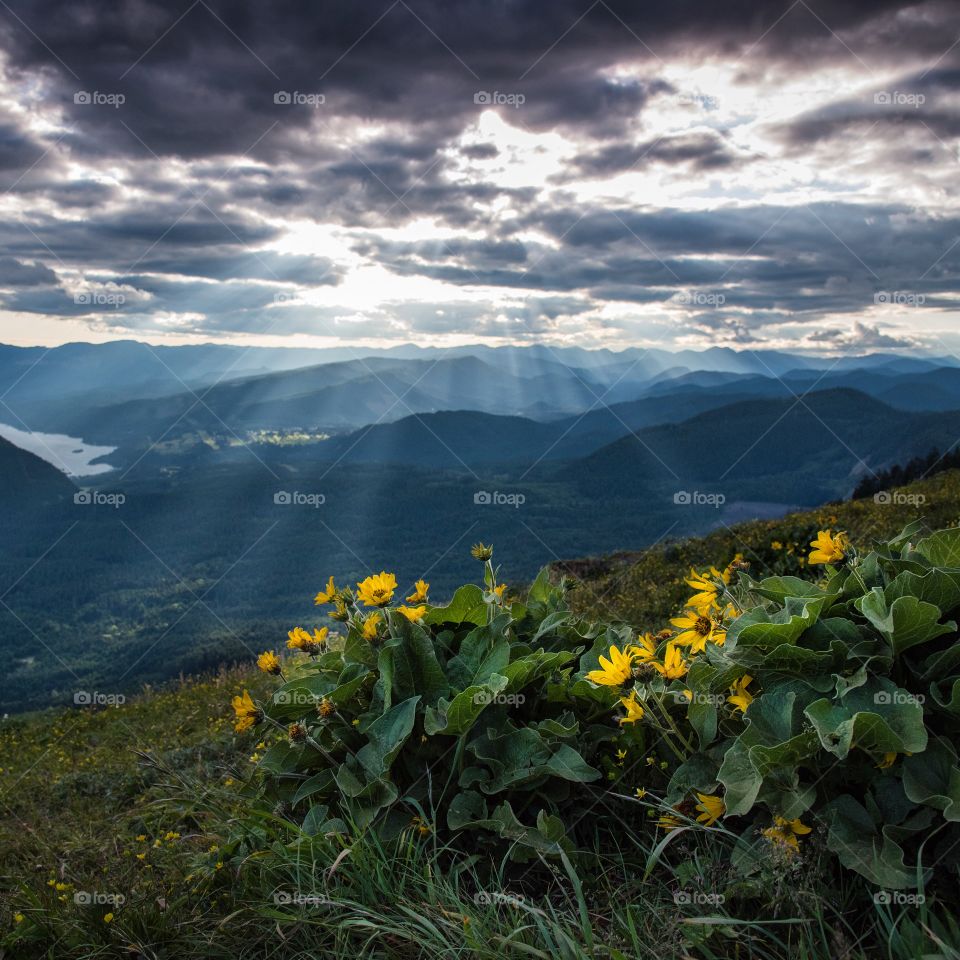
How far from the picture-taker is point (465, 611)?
4.34 meters

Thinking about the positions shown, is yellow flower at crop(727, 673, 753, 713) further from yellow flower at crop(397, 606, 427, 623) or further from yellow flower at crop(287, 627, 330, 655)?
yellow flower at crop(287, 627, 330, 655)

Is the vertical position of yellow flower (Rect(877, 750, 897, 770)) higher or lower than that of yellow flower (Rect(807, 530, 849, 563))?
lower

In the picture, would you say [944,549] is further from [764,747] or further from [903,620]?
[764,747]

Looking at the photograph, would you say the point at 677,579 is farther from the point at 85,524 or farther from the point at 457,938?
the point at 85,524

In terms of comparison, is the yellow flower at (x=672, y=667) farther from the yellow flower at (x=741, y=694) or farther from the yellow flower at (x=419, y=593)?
the yellow flower at (x=419, y=593)

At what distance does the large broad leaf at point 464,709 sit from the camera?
347cm

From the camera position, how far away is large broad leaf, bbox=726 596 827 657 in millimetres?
3051

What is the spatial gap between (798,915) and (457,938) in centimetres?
127

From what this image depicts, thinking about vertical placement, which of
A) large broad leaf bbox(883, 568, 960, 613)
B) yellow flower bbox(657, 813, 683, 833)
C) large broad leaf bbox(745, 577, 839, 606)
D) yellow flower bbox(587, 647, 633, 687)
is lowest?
yellow flower bbox(657, 813, 683, 833)

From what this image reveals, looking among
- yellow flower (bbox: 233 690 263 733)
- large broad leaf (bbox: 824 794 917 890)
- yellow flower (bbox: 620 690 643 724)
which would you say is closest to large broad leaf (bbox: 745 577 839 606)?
yellow flower (bbox: 620 690 643 724)

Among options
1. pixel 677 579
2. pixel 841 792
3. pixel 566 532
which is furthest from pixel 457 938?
pixel 566 532

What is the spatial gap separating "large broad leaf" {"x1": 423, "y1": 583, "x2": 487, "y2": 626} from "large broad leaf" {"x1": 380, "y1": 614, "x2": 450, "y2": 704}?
0.38 meters

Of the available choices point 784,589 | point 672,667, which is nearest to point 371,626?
point 672,667

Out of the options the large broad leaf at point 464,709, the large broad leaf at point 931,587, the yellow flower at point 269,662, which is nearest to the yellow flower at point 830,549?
the large broad leaf at point 931,587
